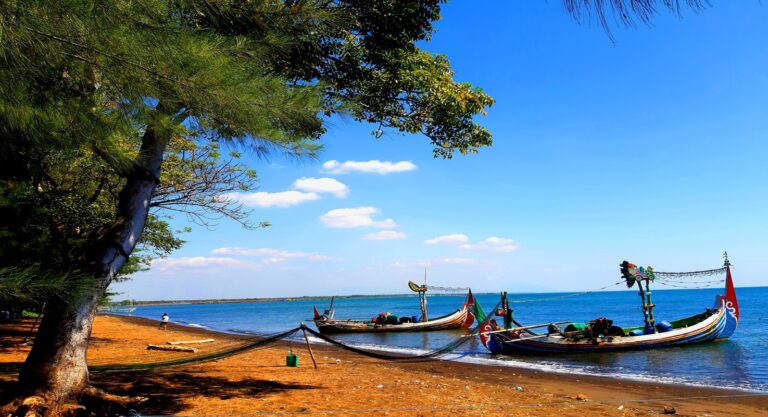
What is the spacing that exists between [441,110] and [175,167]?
27.5 feet

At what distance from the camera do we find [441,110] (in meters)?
8.34

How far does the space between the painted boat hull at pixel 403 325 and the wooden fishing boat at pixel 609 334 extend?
11426 millimetres

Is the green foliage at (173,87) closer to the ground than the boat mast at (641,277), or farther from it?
farther from it

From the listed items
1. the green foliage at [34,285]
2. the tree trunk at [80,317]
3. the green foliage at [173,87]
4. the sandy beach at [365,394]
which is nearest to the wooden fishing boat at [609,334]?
the sandy beach at [365,394]

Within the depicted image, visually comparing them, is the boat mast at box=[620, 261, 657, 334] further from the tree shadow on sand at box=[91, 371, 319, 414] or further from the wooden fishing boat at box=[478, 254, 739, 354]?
the tree shadow on sand at box=[91, 371, 319, 414]

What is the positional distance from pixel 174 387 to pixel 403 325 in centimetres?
2516

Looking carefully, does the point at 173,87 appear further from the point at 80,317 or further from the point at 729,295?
the point at 729,295

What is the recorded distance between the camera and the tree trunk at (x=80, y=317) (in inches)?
250

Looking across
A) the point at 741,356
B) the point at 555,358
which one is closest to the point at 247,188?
the point at 555,358

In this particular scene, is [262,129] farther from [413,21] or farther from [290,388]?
[290,388]

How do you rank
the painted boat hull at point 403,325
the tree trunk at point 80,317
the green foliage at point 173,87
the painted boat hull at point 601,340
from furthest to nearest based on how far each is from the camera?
the painted boat hull at point 403,325 → the painted boat hull at point 601,340 → the tree trunk at point 80,317 → the green foliage at point 173,87

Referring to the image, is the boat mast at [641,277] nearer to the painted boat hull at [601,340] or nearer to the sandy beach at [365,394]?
the painted boat hull at [601,340]

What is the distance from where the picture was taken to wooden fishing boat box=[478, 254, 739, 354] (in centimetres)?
2017

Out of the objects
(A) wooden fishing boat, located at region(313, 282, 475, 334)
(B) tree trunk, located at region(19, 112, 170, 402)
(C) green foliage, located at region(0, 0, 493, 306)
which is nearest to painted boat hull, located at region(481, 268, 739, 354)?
(A) wooden fishing boat, located at region(313, 282, 475, 334)
